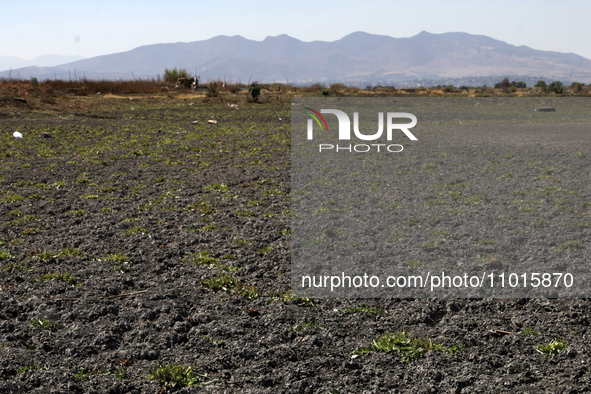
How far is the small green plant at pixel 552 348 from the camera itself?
13.2 ft

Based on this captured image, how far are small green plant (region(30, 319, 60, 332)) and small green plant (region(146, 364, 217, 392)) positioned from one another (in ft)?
4.36

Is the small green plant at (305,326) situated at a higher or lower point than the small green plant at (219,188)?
lower

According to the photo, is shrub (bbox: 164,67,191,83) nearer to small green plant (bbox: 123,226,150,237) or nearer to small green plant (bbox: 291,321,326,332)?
small green plant (bbox: 123,226,150,237)

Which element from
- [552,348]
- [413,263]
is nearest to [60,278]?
[413,263]

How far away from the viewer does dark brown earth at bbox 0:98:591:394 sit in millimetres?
3832

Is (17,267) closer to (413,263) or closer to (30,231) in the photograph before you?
(30,231)

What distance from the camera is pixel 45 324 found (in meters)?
Result: 4.59

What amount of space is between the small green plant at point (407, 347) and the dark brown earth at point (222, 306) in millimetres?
44

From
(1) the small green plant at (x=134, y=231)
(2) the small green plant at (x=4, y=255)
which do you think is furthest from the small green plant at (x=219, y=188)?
(2) the small green plant at (x=4, y=255)

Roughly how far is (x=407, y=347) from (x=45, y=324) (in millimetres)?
3432

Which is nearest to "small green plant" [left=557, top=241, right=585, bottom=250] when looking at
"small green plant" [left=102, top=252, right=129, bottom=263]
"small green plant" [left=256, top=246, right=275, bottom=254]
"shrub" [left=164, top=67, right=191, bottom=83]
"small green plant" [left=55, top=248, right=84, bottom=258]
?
"small green plant" [left=256, top=246, right=275, bottom=254]

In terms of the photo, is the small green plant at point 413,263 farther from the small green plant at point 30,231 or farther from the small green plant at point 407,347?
the small green plant at point 30,231

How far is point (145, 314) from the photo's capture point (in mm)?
4773

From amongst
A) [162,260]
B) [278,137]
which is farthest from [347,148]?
[162,260]
